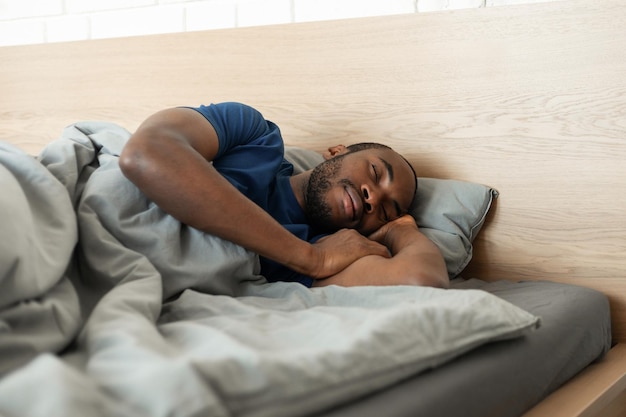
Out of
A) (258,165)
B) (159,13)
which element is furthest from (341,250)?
(159,13)

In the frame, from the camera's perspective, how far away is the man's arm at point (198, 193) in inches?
45.1

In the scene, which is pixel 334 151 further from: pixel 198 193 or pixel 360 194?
pixel 198 193

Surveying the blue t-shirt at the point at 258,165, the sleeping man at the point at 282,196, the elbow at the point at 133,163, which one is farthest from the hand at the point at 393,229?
the elbow at the point at 133,163

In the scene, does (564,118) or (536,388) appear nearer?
(536,388)

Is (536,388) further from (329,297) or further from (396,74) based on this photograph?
(396,74)

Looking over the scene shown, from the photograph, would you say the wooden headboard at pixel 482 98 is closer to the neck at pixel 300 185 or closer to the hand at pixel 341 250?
the neck at pixel 300 185

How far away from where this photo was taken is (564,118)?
1482 mm

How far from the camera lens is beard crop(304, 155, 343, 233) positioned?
56.9 inches

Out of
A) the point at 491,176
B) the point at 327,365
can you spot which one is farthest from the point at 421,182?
the point at 327,365

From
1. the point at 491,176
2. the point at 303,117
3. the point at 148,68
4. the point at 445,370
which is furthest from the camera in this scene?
the point at 148,68

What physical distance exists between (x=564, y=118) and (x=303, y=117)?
0.62 m

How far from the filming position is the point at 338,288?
3.76 feet

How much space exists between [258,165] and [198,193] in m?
0.26

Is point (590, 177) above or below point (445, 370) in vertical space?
above
